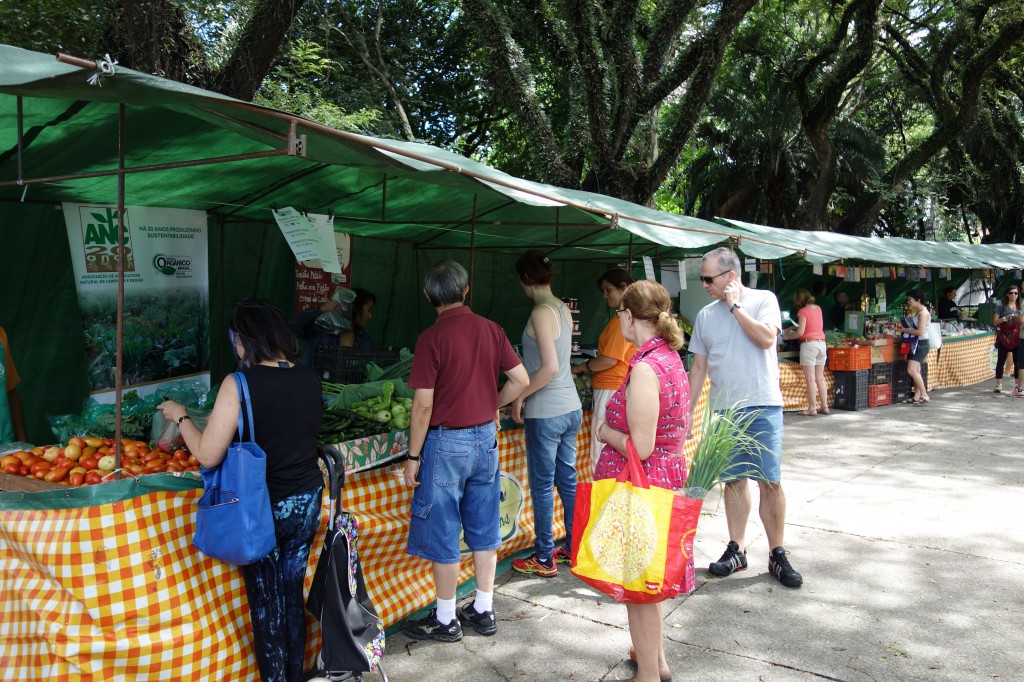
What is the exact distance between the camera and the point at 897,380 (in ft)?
39.3

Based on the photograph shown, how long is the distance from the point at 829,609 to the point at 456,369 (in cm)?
254

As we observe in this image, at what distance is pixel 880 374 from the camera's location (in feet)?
37.9

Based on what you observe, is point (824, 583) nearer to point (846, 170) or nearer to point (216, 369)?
point (216, 369)

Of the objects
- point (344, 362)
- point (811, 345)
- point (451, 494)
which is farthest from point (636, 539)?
point (811, 345)

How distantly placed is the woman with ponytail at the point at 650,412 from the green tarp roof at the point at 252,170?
3.65 feet

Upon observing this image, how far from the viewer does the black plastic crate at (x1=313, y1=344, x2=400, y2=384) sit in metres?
5.41

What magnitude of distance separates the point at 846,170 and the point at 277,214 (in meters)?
20.5

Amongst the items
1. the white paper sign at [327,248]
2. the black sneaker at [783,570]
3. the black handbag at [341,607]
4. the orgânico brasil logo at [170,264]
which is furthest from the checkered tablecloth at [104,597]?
the black sneaker at [783,570]

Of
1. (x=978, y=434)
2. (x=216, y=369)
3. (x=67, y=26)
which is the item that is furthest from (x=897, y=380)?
(x=67, y=26)

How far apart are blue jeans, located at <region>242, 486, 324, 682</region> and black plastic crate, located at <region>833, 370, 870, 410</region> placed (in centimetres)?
978

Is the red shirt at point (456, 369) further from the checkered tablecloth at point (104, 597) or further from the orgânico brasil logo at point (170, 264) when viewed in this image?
the orgânico brasil logo at point (170, 264)

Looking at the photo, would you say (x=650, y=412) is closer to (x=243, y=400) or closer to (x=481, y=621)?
(x=243, y=400)

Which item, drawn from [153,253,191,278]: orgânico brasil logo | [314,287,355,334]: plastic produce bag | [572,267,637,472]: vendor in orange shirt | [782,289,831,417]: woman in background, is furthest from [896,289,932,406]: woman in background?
[153,253,191,278]: orgânico brasil logo

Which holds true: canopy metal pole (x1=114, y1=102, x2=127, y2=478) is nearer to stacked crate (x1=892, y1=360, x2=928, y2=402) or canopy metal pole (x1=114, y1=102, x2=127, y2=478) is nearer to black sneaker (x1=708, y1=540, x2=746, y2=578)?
black sneaker (x1=708, y1=540, x2=746, y2=578)
